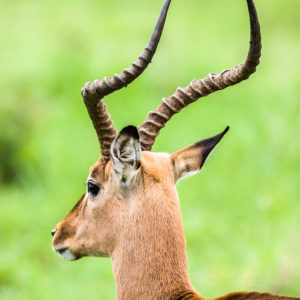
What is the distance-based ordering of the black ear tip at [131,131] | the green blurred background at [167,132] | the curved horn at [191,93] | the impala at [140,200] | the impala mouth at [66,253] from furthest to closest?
1. the green blurred background at [167,132]
2. the impala mouth at [66,253]
3. the curved horn at [191,93]
4. the impala at [140,200]
5. the black ear tip at [131,131]

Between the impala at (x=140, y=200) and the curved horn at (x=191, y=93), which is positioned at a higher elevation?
the curved horn at (x=191, y=93)

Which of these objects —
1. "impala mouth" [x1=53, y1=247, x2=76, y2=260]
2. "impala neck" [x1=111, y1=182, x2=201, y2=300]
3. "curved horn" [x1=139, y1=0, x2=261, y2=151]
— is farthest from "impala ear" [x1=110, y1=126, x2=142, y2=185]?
"impala mouth" [x1=53, y1=247, x2=76, y2=260]

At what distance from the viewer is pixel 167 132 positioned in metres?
10.8

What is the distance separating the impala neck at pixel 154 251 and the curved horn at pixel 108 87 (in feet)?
1.28

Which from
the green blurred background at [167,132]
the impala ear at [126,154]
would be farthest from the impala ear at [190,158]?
the green blurred background at [167,132]

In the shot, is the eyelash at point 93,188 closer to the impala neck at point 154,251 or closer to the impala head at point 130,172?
the impala head at point 130,172

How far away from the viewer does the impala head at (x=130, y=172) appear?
4020 millimetres

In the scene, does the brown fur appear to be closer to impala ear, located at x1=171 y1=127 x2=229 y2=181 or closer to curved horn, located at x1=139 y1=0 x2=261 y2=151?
impala ear, located at x1=171 y1=127 x2=229 y2=181

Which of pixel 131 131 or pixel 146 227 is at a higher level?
pixel 131 131

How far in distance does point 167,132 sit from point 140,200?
6.78 meters

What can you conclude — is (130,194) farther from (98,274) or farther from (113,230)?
(98,274)

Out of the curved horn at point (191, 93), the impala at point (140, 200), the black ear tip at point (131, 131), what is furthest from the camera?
the curved horn at point (191, 93)

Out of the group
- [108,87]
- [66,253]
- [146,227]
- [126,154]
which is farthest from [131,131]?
[66,253]

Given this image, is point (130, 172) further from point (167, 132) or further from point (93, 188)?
point (167, 132)
